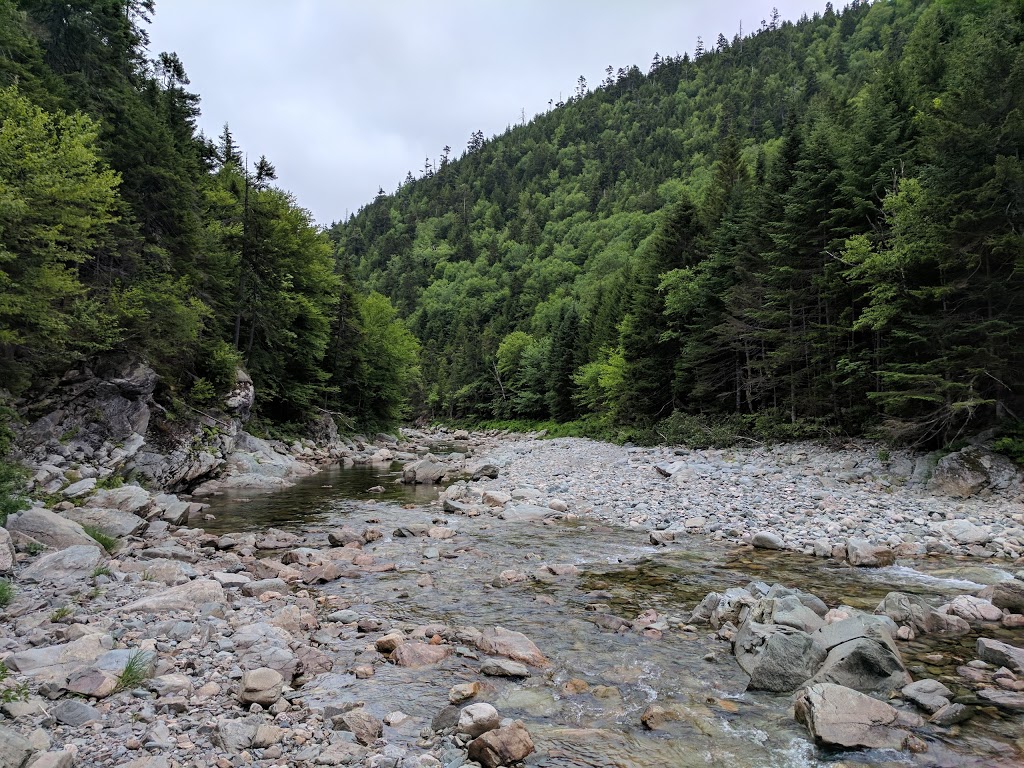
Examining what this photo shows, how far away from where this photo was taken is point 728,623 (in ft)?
23.7

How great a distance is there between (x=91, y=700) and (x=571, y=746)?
166 inches

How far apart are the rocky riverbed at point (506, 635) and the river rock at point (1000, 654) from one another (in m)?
0.02

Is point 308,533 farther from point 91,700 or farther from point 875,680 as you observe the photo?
point 875,680

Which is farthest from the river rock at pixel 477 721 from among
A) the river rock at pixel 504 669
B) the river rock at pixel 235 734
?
the river rock at pixel 235 734

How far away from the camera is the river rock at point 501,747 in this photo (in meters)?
4.36

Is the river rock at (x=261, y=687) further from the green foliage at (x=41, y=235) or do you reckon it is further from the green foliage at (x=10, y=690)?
the green foliage at (x=41, y=235)

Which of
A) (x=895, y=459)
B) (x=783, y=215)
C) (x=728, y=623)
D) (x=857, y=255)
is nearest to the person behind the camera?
(x=728, y=623)

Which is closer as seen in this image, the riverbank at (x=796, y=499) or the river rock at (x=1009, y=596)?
the river rock at (x=1009, y=596)

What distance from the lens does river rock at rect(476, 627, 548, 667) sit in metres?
6.35

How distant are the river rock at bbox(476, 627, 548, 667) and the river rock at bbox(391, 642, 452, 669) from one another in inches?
19.2

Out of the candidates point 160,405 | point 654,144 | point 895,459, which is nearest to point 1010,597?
point 895,459

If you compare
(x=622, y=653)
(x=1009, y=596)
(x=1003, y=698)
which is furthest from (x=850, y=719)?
(x=1009, y=596)

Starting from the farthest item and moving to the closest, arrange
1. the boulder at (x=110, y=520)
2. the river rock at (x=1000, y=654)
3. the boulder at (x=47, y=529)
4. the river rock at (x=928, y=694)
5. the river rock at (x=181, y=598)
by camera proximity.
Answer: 1. the boulder at (x=110, y=520)
2. the boulder at (x=47, y=529)
3. the river rock at (x=181, y=598)
4. the river rock at (x=1000, y=654)
5. the river rock at (x=928, y=694)

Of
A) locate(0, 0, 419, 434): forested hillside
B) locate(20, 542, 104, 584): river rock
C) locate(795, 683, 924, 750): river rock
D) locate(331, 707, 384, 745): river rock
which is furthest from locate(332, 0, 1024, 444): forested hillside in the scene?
locate(0, 0, 419, 434): forested hillside
